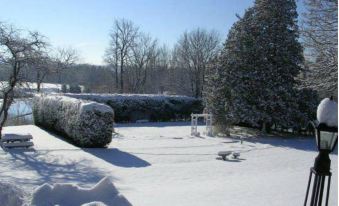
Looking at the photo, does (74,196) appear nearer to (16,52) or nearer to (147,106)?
(16,52)

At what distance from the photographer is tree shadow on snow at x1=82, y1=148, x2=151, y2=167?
12188 millimetres

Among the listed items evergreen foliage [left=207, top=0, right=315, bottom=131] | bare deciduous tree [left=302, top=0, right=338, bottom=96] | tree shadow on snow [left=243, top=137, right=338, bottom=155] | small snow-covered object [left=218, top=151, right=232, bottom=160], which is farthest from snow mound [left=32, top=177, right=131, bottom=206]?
evergreen foliage [left=207, top=0, right=315, bottom=131]

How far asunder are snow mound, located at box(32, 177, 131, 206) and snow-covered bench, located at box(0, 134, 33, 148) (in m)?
8.79

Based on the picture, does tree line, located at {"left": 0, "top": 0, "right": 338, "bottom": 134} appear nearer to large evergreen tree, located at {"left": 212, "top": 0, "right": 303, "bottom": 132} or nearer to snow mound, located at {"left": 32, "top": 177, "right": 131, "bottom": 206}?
large evergreen tree, located at {"left": 212, "top": 0, "right": 303, "bottom": 132}

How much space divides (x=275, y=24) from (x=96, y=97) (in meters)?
12.9

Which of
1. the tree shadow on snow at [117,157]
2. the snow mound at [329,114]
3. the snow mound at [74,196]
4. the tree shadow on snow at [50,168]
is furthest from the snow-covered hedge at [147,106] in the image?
the snow mound at [329,114]

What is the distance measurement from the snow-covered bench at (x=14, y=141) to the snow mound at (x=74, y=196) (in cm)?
879

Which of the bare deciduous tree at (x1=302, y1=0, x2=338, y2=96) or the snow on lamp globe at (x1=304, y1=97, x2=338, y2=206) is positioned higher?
the bare deciduous tree at (x1=302, y1=0, x2=338, y2=96)

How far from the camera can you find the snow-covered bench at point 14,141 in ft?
46.4

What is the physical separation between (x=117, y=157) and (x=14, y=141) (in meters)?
3.86

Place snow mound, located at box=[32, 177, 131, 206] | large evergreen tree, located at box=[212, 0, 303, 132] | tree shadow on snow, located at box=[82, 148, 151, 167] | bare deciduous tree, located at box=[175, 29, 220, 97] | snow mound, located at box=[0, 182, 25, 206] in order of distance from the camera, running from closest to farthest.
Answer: snow mound, located at box=[0, 182, 25, 206] < snow mound, located at box=[32, 177, 131, 206] < tree shadow on snow, located at box=[82, 148, 151, 167] < large evergreen tree, located at box=[212, 0, 303, 132] < bare deciduous tree, located at box=[175, 29, 220, 97]

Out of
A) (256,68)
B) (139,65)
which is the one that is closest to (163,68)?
(139,65)

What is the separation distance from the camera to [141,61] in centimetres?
5247

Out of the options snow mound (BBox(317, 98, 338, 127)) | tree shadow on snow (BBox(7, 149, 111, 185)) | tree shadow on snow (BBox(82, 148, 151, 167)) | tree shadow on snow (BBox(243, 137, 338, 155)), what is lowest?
tree shadow on snow (BBox(7, 149, 111, 185))
